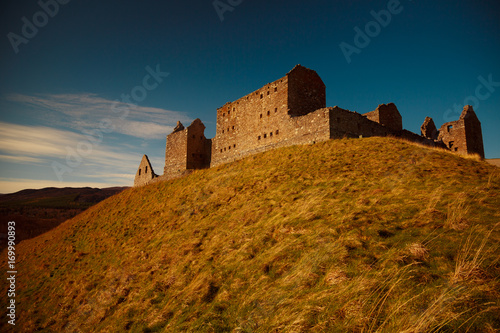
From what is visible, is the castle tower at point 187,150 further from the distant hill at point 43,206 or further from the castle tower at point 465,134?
the castle tower at point 465,134

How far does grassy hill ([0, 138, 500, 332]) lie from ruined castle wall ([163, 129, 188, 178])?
15.9 meters

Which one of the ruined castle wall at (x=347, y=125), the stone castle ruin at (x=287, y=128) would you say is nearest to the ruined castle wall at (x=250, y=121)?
the stone castle ruin at (x=287, y=128)

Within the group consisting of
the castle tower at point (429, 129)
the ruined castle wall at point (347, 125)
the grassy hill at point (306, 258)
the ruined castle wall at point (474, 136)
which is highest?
the castle tower at point (429, 129)

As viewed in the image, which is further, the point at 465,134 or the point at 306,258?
the point at 465,134

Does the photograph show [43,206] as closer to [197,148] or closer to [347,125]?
[197,148]

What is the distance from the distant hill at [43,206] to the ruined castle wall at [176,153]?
22734 millimetres

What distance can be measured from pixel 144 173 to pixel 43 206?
65.9 meters

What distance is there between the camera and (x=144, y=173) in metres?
38.9

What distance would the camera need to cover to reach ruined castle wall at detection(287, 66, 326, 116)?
27.2 meters

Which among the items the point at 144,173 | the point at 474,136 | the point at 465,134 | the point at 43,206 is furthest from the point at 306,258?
the point at 43,206

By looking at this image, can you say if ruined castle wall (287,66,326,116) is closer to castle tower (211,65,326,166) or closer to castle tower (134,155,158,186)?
castle tower (211,65,326,166)

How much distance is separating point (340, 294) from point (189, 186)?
2003 cm

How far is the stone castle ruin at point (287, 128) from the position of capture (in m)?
23.2

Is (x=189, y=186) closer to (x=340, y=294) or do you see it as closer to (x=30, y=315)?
(x=30, y=315)
